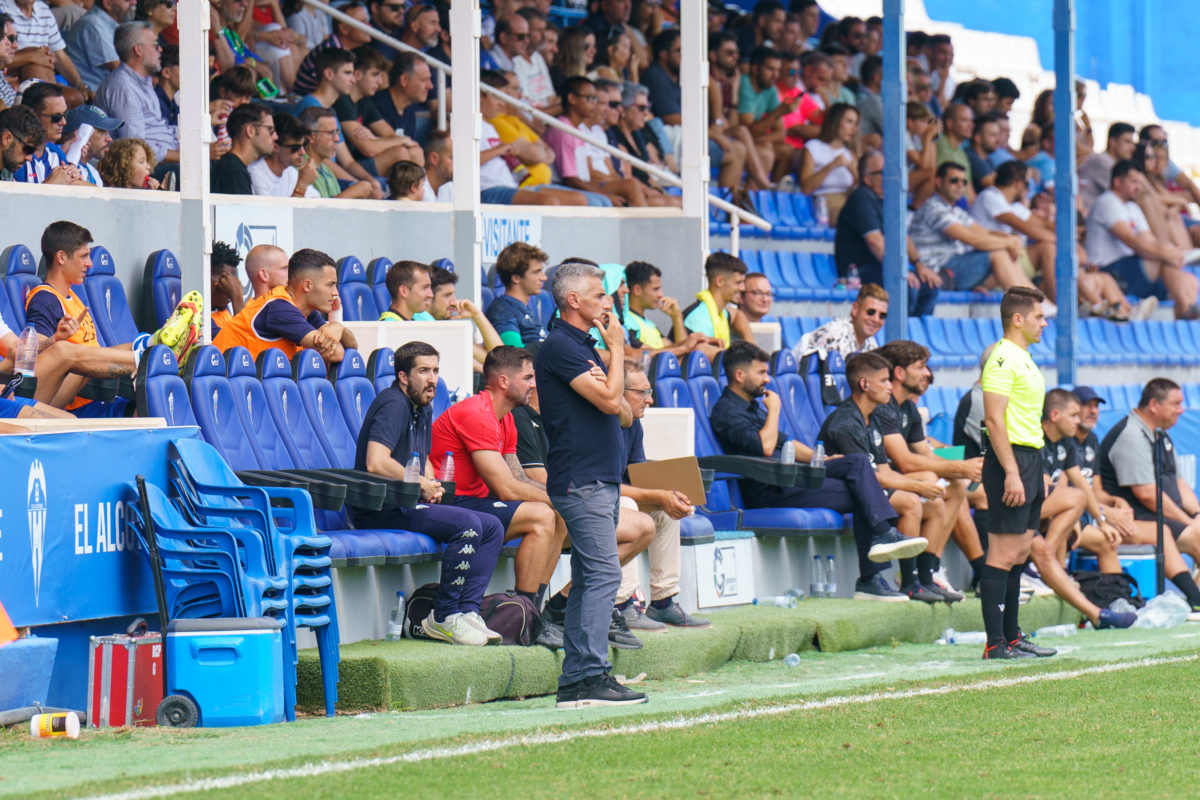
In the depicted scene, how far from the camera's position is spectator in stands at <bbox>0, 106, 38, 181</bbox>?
10.0m

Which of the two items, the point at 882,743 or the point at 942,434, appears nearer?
the point at 882,743

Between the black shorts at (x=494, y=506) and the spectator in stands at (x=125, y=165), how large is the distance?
338 cm

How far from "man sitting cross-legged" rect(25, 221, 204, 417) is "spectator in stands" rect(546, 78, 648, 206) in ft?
19.5

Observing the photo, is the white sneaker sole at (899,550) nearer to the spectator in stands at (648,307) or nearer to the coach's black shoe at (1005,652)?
the coach's black shoe at (1005,652)

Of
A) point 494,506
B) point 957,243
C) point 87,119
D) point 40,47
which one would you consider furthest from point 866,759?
point 957,243

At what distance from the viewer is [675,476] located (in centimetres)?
871

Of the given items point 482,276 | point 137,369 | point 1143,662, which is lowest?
point 1143,662

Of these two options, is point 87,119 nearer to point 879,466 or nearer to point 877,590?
point 879,466

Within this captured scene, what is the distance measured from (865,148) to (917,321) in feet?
6.84

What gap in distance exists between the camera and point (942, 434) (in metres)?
14.9

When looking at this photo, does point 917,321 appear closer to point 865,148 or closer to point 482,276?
point 865,148

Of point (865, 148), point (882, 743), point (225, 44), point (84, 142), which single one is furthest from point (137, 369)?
point (865, 148)

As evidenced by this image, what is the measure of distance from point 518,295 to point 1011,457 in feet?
11.7

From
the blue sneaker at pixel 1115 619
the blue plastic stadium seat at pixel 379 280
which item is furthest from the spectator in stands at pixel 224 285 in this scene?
the blue sneaker at pixel 1115 619
